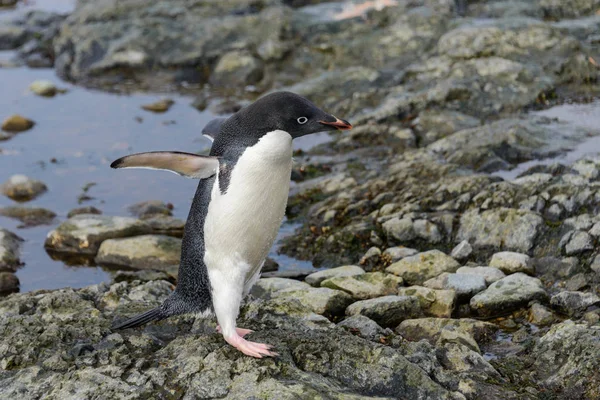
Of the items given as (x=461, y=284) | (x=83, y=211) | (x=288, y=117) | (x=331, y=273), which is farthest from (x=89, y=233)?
(x=288, y=117)

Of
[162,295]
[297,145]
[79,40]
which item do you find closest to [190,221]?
[162,295]

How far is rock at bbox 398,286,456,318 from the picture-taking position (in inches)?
237

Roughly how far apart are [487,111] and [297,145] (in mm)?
2422

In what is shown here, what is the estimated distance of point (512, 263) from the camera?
259 inches

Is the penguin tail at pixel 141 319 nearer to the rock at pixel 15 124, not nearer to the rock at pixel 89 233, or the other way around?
the rock at pixel 89 233

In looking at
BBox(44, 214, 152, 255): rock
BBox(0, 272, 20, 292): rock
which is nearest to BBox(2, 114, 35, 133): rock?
BBox(44, 214, 152, 255): rock

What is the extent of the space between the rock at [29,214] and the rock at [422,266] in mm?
4200

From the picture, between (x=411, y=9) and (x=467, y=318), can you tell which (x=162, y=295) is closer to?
(x=467, y=318)

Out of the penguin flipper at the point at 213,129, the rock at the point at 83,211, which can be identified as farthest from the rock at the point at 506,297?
the rock at the point at 83,211

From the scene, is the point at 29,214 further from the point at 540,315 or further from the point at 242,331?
the point at 540,315

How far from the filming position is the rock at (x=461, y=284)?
623cm

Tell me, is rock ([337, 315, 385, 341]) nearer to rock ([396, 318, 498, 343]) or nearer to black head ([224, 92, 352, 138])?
rock ([396, 318, 498, 343])

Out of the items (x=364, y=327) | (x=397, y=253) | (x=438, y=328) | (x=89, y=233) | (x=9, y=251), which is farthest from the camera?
(x=89, y=233)

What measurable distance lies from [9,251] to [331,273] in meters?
3.28
